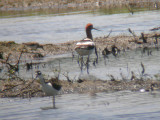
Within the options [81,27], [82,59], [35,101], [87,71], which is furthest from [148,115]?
[81,27]

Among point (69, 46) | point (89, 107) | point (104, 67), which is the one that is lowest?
point (89, 107)

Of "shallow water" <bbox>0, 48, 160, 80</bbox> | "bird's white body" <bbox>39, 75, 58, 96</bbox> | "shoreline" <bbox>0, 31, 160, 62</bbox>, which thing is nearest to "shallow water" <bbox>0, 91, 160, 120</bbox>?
"bird's white body" <bbox>39, 75, 58, 96</bbox>

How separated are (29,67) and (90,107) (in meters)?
4.78

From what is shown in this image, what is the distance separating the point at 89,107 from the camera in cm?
748

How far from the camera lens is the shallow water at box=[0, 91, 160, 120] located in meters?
7.00

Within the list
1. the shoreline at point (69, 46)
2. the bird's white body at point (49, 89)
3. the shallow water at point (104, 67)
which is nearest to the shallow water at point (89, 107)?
the bird's white body at point (49, 89)

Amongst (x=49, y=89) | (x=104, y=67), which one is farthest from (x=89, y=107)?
(x=104, y=67)

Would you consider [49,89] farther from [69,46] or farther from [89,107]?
[69,46]

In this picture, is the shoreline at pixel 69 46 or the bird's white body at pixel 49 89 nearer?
the bird's white body at pixel 49 89

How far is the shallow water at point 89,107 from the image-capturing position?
23.0ft

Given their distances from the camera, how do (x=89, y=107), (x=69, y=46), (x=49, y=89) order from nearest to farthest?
(x=89, y=107) → (x=49, y=89) → (x=69, y=46)

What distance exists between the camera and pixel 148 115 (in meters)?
6.83

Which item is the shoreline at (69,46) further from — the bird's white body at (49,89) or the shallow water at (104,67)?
the bird's white body at (49,89)

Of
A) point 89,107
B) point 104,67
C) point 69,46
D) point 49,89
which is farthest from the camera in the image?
point 69,46
